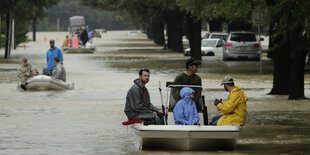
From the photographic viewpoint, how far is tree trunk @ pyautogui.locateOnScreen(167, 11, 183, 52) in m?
61.4

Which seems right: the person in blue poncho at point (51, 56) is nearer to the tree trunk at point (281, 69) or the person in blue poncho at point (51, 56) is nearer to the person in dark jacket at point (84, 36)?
the tree trunk at point (281, 69)

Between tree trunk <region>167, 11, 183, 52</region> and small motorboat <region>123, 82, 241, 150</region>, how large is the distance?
46182mm

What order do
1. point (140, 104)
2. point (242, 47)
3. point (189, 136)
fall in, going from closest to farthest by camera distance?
point (189, 136) < point (140, 104) < point (242, 47)

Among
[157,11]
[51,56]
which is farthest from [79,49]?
[51,56]

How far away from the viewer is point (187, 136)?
12.7m

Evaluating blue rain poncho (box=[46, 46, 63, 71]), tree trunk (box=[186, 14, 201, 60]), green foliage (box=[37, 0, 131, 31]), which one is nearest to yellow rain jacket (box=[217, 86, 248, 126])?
blue rain poncho (box=[46, 46, 63, 71])

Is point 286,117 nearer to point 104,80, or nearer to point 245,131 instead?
point 245,131

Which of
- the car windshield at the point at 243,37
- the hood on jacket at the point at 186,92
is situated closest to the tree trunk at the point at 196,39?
the car windshield at the point at 243,37

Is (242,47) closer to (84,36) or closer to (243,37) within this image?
(243,37)

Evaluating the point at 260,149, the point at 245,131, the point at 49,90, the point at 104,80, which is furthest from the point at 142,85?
the point at 104,80

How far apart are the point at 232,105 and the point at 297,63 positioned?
32.5ft

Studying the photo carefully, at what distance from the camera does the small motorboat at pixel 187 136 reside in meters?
12.6

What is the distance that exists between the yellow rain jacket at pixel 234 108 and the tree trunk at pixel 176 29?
4570 cm

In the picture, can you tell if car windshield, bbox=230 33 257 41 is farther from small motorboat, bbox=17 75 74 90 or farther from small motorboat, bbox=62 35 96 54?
small motorboat, bbox=17 75 74 90
